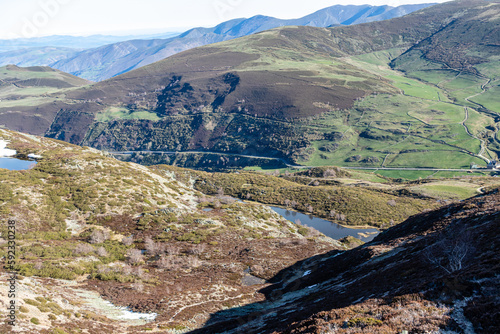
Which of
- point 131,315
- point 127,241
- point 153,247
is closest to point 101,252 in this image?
point 127,241

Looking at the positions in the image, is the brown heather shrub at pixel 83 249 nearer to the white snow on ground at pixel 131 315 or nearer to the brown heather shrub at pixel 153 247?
the brown heather shrub at pixel 153 247

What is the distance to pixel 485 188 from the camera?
477ft

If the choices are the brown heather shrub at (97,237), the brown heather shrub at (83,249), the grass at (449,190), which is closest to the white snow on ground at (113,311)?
the brown heather shrub at (83,249)

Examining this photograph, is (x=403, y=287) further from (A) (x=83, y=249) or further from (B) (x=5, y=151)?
(B) (x=5, y=151)

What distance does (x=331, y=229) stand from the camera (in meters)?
125

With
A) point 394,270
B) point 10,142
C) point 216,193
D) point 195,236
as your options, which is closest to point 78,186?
point 195,236

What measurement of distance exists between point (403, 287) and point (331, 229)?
102 metres

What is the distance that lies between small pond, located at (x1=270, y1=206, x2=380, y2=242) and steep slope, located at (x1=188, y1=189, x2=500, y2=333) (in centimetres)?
6327

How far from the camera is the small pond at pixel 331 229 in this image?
117438 mm

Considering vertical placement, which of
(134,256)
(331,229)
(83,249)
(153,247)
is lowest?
(331,229)

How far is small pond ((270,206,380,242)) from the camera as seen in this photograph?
385 feet

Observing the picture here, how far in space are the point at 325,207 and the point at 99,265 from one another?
112545 mm

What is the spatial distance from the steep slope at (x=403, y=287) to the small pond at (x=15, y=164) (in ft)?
192

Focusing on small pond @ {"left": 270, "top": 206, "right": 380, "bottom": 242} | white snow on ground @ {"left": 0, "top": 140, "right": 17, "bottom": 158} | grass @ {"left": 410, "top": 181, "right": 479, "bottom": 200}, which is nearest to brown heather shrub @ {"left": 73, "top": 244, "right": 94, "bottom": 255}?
white snow on ground @ {"left": 0, "top": 140, "right": 17, "bottom": 158}
